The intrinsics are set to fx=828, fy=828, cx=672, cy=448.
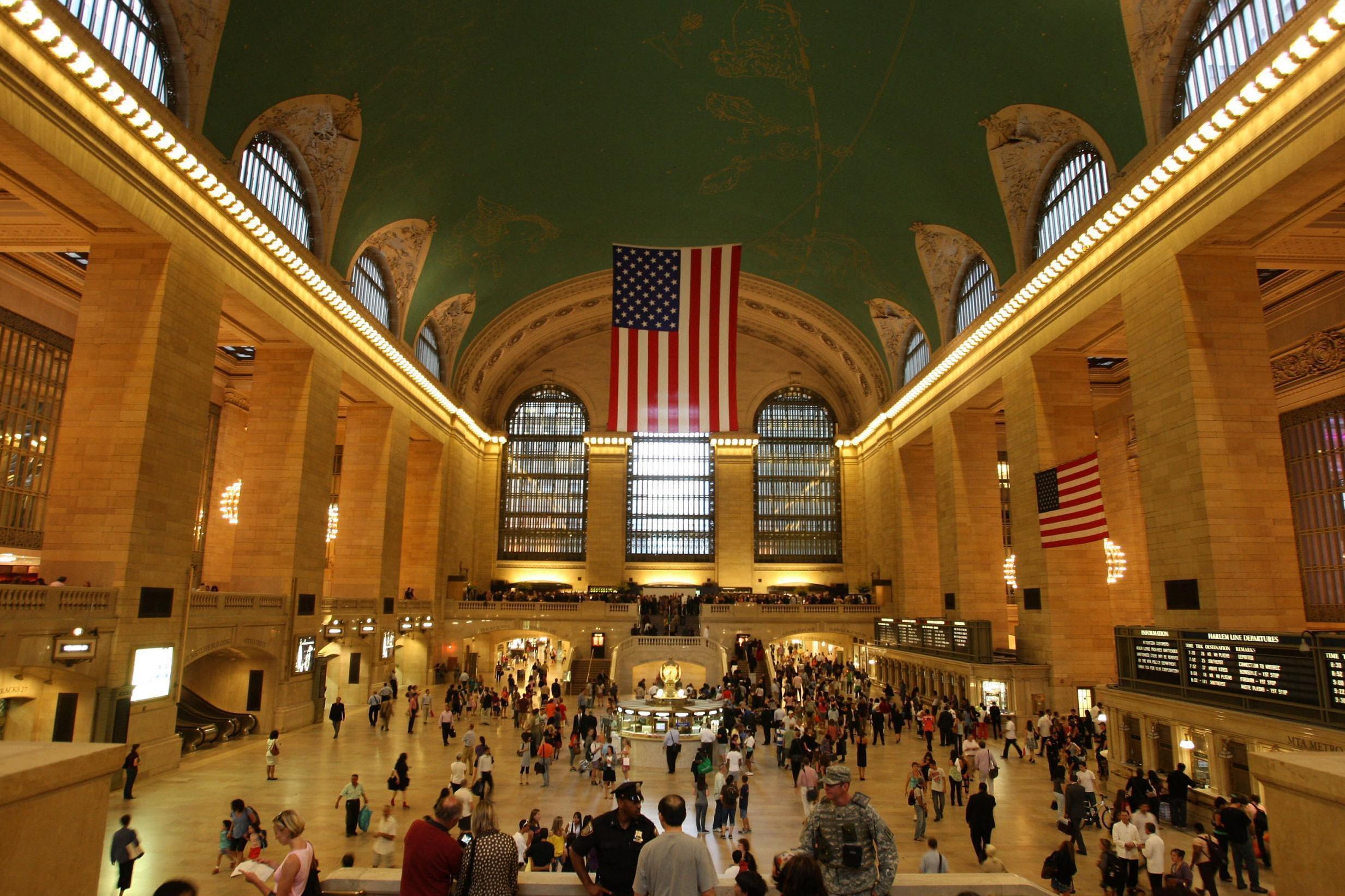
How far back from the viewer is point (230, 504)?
28078 mm

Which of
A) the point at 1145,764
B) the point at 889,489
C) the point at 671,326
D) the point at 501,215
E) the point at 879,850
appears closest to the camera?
the point at 879,850

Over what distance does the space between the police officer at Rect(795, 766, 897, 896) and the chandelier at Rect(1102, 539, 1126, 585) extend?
2621cm

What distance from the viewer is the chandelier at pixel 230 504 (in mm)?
27844

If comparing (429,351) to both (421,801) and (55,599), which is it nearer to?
(55,599)

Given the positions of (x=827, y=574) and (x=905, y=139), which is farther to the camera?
(x=827, y=574)

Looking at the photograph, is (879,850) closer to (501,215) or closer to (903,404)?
(501,215)

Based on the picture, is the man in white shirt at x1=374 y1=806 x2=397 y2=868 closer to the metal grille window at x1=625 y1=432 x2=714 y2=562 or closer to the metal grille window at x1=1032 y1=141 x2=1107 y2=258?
the metal grille window at x1=1032 y1=141 x2=1107 y2=258

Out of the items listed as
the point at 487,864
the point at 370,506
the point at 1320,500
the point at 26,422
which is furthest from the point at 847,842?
the point at 370,506

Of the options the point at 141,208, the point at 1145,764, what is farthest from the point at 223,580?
the point at 1145,764

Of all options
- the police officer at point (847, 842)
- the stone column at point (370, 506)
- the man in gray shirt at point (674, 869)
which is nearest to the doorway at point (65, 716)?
the stone column at point (370, 506)

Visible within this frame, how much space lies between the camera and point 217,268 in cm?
1655

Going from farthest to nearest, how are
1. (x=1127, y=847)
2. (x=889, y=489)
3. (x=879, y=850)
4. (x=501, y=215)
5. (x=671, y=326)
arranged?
1. (x=889, y=489)
2. (x=501, y=215)
3. (x=671, y=326)
4. (x=1127, y=847)
5. (x=879, y=850)

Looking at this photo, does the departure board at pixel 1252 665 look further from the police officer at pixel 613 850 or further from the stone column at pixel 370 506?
the stone column at pixel 370 506

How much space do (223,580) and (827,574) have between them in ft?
82.5
